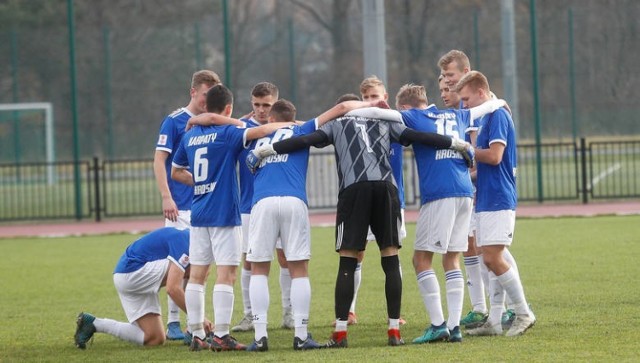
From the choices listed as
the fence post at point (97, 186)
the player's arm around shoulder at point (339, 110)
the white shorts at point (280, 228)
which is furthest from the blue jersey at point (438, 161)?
the fence post at point (97, 186)

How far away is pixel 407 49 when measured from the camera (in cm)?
2403

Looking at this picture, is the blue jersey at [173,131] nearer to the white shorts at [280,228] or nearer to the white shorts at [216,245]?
the white shorts at [216,245]

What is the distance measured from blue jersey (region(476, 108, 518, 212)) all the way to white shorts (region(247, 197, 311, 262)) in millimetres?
1336

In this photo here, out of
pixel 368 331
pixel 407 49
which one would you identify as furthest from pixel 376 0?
pixel 368 331

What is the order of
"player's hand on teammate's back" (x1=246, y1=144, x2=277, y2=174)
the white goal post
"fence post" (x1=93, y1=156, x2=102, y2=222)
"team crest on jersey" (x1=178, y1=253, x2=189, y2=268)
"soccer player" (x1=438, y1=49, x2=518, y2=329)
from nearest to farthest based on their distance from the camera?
"player's hand on teammate's back" (x1=246, y1=144, x2=277, y2=174), "team crest on jersey" (x1=178, y1=253, x2=189, y2=268), "soccer player" (x1=438, y1=49, x2=518, y2=329), "fence post" (x1=93, y1=156, x2=102, y2=222), the white goal post

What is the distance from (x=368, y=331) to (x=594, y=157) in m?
15.1

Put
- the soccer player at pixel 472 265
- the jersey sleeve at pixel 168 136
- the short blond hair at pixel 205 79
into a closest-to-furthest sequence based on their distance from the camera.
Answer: the short blond hair at pixel 205 79 < the soccer player at pixel 472 265 < the jersey sleeve at pixel 168 136

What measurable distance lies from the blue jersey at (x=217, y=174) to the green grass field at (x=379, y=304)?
3.14 feet

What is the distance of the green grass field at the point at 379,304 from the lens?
7.54 m

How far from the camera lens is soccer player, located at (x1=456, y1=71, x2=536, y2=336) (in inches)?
320

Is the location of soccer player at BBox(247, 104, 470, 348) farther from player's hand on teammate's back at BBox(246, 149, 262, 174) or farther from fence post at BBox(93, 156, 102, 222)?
fence post at BBox(93, 156, 102, 222)

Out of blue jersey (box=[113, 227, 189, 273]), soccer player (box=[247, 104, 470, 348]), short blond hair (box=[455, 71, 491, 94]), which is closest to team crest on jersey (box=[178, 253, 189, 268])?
blue jersey (box=[113, 227, 189, 273])

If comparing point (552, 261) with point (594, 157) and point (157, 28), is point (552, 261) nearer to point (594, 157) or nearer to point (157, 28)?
A: point (594, 157)

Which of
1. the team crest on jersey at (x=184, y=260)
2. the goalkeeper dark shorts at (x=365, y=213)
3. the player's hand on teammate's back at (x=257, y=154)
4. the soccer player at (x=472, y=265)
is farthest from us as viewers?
the soccer player at (x=472, y=265)
